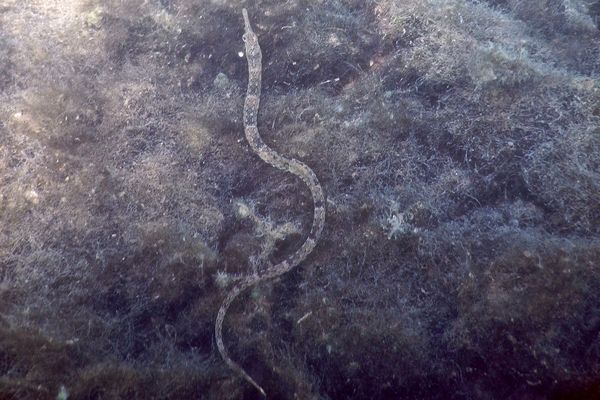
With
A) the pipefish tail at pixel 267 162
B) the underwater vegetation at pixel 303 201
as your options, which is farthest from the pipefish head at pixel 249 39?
the underwater vegetation at pixel 303 201

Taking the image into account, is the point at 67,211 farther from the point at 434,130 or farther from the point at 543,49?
the point at 543,49

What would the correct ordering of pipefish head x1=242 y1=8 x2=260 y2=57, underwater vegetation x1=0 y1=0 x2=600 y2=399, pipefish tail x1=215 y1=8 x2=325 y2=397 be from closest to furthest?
underwater vegetation x1=0 y1=0 x2=600 y2=399 < pipefish tail x1=215 y1=8 x2=325 y2=397 < pipefish head x1=242 y1=8 x2=260 y2=57

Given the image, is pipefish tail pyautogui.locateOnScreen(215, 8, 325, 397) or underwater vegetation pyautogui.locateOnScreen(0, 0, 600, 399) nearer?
underwater vegetation pyautogui.locateOnScreen(0, 0, 600, 399)

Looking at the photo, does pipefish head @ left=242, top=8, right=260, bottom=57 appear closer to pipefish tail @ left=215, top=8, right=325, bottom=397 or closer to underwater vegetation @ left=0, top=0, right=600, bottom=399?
pipefish tail @ left=215, top=8, right=325, bottom=397

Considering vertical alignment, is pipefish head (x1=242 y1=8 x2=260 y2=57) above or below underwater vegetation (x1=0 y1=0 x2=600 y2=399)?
above

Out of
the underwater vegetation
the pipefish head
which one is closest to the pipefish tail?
the pipefish head

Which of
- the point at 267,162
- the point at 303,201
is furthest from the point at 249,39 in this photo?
the point at 303,201

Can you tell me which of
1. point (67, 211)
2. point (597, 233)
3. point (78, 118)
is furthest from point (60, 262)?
point (597, 233)
